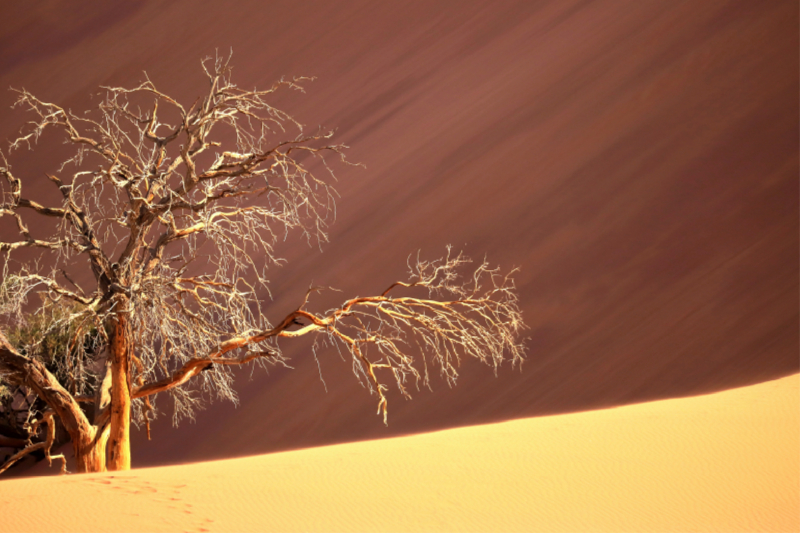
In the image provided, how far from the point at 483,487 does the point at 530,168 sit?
46.5 ft

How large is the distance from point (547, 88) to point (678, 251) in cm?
748

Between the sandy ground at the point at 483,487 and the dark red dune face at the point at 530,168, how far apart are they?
237 inches

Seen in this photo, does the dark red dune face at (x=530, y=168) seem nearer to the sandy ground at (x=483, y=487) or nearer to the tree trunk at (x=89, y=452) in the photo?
the sandy ground at (x=483, y=487)

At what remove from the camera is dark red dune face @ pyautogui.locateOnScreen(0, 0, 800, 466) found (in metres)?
14.3

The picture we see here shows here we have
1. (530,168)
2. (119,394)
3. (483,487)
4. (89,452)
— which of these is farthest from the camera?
(530,168)

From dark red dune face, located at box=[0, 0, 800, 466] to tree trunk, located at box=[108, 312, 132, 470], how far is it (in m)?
6.44

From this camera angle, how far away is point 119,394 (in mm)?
7516

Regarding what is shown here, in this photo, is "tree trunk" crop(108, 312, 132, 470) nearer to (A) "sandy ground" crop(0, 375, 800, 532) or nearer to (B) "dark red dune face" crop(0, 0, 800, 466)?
(A) "sandy ground" crop(0, 375, 800, 532)

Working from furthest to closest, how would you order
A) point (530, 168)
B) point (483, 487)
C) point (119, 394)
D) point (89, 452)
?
point (530, 168) < point (89, 452) < point (119, 394) < point (483, 487)

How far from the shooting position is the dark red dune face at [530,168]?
1426 cm

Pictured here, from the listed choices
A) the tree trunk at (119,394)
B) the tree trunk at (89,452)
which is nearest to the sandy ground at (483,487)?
the tree trunk at (119,394)

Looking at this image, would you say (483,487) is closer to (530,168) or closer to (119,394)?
(119,394)

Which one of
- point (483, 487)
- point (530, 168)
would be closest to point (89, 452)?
point (483, 487)

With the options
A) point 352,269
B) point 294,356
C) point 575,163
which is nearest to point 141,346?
point 294,356
